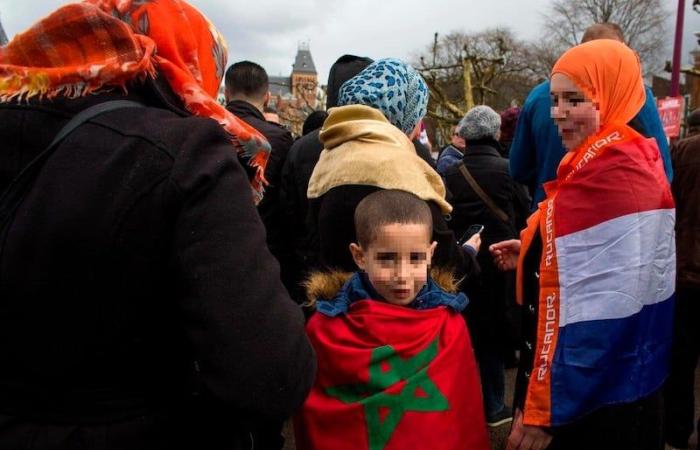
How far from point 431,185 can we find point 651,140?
0.73 metres

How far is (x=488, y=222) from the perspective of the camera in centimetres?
362

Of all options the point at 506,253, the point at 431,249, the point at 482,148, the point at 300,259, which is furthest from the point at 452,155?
the point at 431,249

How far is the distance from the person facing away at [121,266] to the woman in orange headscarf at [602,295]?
36.9 inches

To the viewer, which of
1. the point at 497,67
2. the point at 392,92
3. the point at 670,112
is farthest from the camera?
the point at 497,67

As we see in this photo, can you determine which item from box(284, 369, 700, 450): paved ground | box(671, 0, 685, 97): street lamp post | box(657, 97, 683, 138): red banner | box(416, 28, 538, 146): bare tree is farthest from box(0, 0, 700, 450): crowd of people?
box(416, 28, 538, 146): bare tree

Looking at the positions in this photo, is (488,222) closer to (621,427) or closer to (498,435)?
(498,435)

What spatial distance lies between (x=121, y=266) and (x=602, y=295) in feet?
4.46

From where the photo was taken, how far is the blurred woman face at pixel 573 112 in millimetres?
1890

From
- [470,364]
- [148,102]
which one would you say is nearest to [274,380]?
[148,102]

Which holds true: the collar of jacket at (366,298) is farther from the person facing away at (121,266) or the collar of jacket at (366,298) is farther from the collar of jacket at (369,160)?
the person facing away at (121,266)

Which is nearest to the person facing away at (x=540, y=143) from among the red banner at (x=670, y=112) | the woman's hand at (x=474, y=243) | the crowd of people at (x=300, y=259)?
the crowd of people at (x=300, y=259)

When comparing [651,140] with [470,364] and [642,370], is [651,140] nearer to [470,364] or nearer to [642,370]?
[642,370]

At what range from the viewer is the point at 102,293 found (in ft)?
3.49

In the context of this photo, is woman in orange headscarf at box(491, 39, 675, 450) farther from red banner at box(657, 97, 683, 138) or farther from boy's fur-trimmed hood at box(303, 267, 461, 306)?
red banner at box(657, 97, 683, 138)
